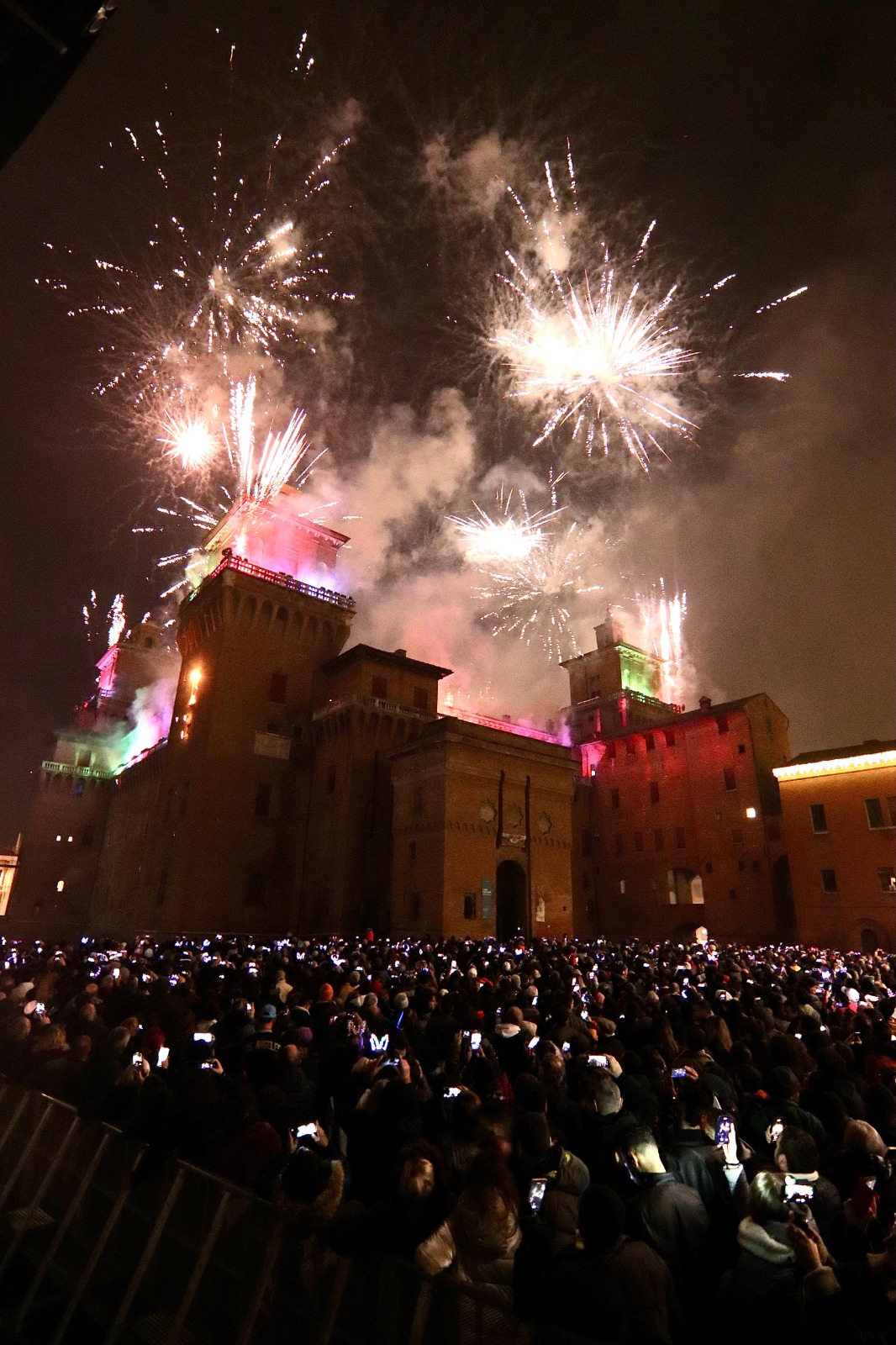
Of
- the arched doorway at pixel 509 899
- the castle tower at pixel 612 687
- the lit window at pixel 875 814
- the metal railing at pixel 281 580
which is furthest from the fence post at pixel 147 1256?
the castle tower at pixel 612 687

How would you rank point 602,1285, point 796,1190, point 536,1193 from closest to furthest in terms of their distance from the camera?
point 602,1285 → point 796,1190 → point 536,1193

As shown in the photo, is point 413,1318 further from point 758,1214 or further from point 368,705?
point 368,705

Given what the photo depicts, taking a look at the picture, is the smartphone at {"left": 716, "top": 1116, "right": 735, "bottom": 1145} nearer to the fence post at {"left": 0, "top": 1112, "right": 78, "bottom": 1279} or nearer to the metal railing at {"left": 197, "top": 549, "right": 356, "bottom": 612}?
the fence post at {"left": 0, "top": 1112, "right": 78, "bottom": 1279}

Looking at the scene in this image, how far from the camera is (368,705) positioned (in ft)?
123

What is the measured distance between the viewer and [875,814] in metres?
36.2

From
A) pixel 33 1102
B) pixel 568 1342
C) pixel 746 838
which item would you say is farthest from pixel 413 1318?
pixel 746 838

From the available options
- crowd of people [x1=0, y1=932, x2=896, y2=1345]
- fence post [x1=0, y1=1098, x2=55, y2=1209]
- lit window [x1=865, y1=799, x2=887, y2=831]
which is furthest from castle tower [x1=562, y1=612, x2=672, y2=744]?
fence post [x1=0, y1=1098, x2=55, y2=1209]

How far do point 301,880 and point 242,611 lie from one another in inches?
592

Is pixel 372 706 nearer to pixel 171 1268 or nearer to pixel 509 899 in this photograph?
pixel 509 899

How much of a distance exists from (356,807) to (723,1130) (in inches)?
1236

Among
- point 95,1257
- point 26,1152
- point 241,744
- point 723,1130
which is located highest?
point 241,744

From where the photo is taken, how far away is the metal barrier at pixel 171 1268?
3.16 m

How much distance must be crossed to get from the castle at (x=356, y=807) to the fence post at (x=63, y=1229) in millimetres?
26222

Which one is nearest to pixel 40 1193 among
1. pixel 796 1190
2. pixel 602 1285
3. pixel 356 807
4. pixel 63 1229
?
pixel 63 1229
